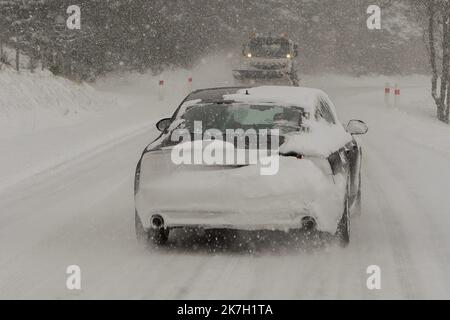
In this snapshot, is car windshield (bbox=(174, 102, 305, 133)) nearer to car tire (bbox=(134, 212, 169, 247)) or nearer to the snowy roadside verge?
car tire (bbox=(134, 212, 169, 247))

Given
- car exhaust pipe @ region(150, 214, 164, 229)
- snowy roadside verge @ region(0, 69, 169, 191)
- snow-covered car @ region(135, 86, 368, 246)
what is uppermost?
snow-covered car @ region(135, 86, 368, 246)

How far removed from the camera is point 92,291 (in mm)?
6176

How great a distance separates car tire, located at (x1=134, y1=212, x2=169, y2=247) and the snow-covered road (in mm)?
94

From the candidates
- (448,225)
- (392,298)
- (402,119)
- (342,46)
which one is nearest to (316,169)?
(392,298)

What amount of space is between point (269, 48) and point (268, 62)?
0.80 metres

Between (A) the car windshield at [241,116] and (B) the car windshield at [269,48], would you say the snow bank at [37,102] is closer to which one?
(B) the car windshield at [269,48]

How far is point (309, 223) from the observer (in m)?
7.23

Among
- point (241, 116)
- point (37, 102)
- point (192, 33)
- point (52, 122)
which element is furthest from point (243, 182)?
point (192, 33)

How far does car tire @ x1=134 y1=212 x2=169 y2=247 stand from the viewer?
7.69m

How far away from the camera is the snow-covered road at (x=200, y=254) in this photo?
6.27 m

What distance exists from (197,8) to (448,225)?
42342 millimetres

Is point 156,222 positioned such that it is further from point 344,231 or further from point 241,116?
point 344,231

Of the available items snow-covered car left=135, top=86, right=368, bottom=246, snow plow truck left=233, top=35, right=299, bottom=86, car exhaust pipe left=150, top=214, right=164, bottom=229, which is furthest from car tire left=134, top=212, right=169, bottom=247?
snow plow truck left=233, top=35, right=299, bottom=86

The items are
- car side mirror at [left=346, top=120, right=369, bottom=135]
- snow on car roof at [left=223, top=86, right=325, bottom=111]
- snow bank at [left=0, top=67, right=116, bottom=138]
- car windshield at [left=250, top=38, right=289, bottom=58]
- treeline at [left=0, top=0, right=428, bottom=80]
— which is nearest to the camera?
snow on car roof at [left=223, top=86, right=325, bottom=111]
